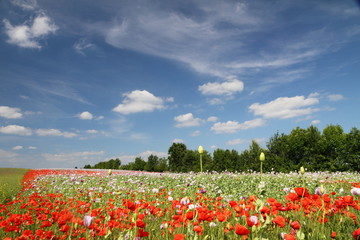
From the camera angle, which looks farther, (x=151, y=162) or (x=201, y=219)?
(x=151, y=162)

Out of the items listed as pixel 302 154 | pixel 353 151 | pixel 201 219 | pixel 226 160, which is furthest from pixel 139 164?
pixel 201 219

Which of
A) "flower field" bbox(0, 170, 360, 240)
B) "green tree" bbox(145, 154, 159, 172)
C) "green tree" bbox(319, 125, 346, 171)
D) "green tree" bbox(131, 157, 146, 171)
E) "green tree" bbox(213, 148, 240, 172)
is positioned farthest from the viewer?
"green tree" bbox(131, 157, 146, 171)

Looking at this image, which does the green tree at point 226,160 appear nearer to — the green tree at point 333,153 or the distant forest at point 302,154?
the distant forest at point 302,154

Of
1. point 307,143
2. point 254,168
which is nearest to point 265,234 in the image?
point 254,168

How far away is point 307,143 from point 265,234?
20.4m

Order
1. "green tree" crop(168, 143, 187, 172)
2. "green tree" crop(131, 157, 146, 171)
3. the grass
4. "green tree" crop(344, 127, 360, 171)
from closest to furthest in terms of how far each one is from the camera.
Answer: the grass
"green tree" crop(344, 127, 360, 171)
"green tree" crop(168, 143, 187, 172)
"green tree" crop(131, 157, 146, 171)

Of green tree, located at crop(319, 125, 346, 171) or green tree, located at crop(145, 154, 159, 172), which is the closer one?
green tree, located at crop(319, 125, 346, 171)

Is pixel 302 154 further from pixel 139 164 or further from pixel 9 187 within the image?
pixel 139 164

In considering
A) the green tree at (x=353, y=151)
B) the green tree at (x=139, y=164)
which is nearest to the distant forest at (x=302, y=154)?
the green tree at (x=353, y=151)

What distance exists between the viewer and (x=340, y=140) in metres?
20.4

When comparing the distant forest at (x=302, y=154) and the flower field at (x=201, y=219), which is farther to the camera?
the distant forest at (x=302, y=154)

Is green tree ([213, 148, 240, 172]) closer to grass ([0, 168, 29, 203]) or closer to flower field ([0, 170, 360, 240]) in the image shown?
flower field ([0, 170, 360, 240])

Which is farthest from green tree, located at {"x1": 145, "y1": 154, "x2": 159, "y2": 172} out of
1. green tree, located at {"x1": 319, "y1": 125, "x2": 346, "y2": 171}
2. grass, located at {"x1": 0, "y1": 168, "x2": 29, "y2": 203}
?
green tree, located at {"x1": 319, "y1": 125, "x2": 346, "y2": 171}

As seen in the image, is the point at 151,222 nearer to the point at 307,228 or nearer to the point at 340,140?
the point at 307,228
